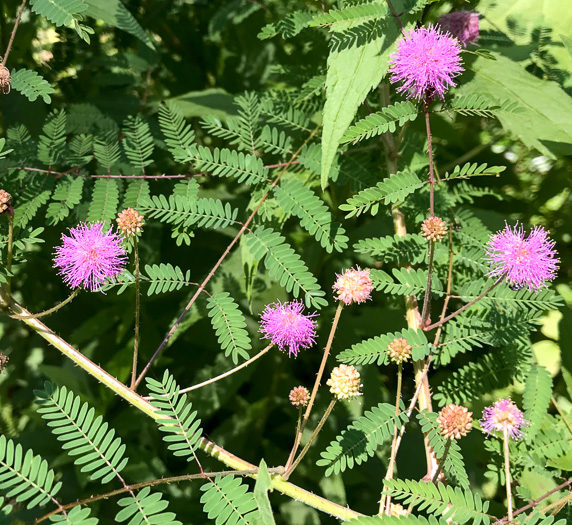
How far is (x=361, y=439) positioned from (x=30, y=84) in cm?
113

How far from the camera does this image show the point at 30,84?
1341mm

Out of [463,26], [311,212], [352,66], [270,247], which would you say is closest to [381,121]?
[352,66]

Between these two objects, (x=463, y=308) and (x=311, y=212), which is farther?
(x=311, y=212)

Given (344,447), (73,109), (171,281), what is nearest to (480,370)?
(344,447)

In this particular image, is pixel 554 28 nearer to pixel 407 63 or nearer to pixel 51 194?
pixel 407 63

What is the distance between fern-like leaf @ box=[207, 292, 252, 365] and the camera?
124cm

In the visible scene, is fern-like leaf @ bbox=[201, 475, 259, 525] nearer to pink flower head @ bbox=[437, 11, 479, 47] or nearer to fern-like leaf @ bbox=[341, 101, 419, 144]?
fern-like leaf @ bbox=[341, 101, 419, 144]

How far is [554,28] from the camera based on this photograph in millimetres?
1844

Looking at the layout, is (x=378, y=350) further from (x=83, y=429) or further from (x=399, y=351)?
(x=83, y=429)

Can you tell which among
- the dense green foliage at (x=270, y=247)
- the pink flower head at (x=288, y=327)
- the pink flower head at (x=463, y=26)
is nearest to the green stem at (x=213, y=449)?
the dense green foliage at (x=270, y=247)

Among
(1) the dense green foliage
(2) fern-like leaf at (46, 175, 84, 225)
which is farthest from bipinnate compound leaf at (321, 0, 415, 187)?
(2) fern-like leaf at (46, 175, 84, 225)

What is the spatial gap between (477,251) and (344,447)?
0.67 m

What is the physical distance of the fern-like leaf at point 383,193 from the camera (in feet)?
4.09

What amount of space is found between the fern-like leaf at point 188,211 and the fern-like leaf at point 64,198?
22cm
